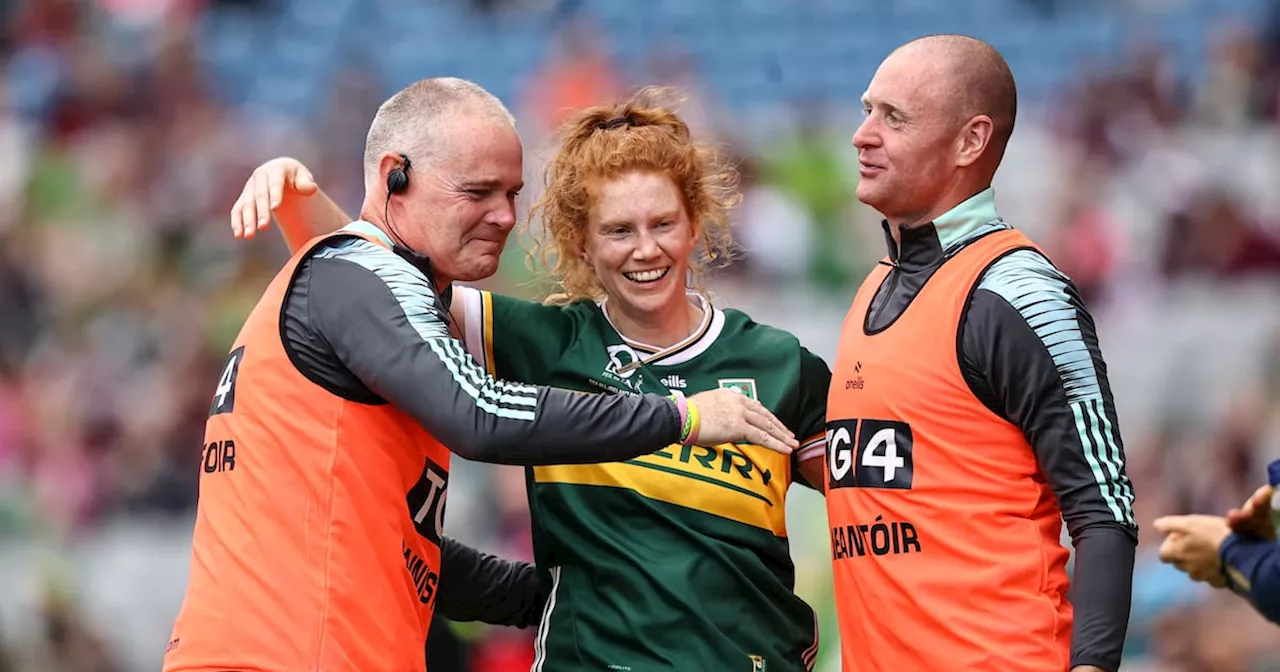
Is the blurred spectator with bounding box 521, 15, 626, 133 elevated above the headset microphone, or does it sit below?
above

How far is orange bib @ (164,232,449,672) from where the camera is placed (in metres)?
3.61

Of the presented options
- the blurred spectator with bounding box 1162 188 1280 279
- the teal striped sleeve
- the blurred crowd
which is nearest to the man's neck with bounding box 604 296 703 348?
the teal striped sleeve

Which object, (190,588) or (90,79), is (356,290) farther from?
(90,79)

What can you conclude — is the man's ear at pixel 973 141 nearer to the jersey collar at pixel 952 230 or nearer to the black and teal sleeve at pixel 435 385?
the jersey collar at pixel 952 230

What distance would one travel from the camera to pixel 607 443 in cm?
365

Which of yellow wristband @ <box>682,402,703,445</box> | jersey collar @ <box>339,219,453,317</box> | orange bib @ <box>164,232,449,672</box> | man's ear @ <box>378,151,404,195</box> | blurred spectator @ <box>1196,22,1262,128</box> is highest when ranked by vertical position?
blurred spectator @ <box>1196,22,1262,128</box>

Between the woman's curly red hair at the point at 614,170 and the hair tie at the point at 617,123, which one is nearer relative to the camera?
the woman's curly red hair at the point at 614,170

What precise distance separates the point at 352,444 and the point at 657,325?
39.7 inches

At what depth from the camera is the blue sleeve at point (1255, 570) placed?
4.54 m

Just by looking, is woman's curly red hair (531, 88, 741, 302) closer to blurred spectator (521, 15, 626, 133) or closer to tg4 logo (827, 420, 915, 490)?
tg4 logo (827, 420, 915, 490)

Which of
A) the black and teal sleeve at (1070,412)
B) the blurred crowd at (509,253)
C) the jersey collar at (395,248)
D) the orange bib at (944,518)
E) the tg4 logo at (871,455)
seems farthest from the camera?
the blurred crowd at (509,253)

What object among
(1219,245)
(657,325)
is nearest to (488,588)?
(657,325)

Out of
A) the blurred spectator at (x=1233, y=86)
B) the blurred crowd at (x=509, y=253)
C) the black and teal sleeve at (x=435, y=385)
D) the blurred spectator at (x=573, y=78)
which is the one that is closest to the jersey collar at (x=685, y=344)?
the black and teal sleeve at (x=435, y=385)

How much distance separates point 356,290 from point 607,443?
681 mm
